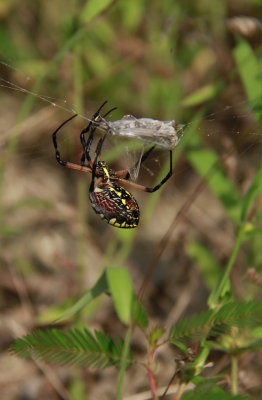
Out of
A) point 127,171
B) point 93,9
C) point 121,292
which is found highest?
point 93,9

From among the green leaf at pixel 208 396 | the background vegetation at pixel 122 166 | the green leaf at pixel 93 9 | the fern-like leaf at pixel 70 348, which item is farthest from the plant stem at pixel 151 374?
the green leaf at pixel 93 9

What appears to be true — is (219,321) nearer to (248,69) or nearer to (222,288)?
(222,288)

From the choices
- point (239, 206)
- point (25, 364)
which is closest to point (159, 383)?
point (25, 364)

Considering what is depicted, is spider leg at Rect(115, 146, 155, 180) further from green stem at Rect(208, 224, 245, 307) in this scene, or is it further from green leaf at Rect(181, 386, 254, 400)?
green leaf at Rect(181, 386, 254, 400)

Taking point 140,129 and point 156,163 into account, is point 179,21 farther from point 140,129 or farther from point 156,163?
point 140,129

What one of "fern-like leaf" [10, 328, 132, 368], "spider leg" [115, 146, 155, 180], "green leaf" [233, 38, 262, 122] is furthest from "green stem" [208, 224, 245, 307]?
"green leaf" [233, 38, 262, 122]

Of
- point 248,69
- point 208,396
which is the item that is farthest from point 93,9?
point 208,396
